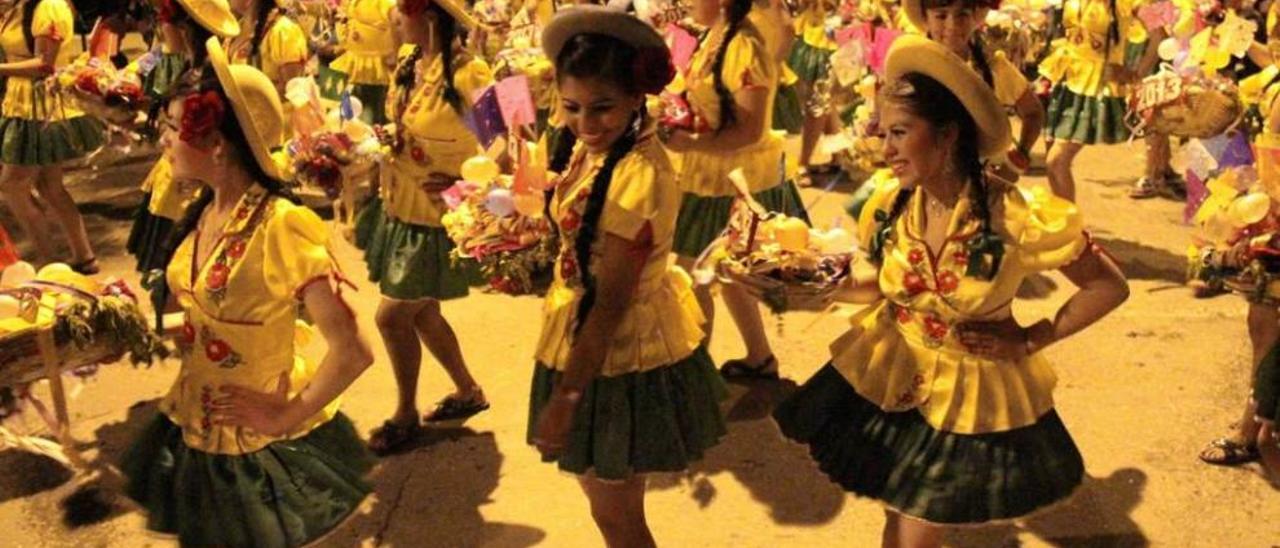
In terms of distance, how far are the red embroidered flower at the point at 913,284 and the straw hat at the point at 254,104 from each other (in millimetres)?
1651

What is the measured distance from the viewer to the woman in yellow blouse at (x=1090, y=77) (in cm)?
693

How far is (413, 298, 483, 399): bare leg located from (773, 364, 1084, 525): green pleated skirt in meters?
2.01

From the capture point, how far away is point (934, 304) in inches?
131

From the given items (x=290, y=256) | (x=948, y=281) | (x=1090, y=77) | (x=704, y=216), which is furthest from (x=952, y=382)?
(x=1090, y=77)

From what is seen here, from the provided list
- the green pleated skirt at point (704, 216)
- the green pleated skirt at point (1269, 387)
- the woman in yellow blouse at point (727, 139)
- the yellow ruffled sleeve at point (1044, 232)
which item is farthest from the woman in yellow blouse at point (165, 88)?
the green pleated skirt at point (1269, 387)

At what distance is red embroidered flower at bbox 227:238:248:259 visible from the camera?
10.4ft

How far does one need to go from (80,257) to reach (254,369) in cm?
444

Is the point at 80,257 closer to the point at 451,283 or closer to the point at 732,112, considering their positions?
the point at 451,283

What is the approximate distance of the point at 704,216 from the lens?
5.31m

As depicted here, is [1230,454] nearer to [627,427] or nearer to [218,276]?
[627,427]

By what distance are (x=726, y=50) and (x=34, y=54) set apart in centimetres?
Result: 380

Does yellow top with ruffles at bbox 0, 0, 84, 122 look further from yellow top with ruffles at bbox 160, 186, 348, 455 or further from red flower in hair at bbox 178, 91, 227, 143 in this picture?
red flower in hair at bbox 178, 91, 227, 143

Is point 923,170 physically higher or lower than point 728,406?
higher

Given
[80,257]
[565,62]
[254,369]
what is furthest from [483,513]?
[80,257]
